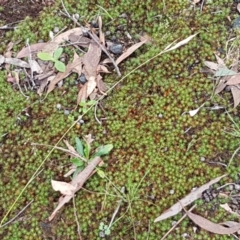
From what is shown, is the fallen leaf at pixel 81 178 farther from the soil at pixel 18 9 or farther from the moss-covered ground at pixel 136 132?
the soil at pixel 18 9

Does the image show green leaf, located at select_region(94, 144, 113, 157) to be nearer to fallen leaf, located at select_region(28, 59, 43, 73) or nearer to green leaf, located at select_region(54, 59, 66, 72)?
green leaf, located at select_region(54, 59, 66, 72)

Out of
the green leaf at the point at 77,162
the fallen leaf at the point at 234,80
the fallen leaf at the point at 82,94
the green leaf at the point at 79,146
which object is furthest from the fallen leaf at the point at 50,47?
the fallen leaf at the point at 234,80

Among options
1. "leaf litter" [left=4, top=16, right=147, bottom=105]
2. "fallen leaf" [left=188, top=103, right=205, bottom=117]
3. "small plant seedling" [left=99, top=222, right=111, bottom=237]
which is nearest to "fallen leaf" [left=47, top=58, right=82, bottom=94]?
"leaf litter" [left=4, top=16, right=147, bottom=105]

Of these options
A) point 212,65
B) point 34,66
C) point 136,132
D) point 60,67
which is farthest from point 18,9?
point 212,65

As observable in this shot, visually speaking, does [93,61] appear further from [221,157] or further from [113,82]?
[221,157]

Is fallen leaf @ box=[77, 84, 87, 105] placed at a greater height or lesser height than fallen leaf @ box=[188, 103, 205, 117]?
greater

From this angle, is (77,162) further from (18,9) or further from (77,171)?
(18,9)

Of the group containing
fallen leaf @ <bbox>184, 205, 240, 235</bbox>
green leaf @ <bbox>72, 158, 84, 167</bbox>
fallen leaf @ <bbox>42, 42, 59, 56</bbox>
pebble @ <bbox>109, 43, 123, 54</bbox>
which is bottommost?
fallen leaf @ <bbox>184, 205, 240, 235</bbox>

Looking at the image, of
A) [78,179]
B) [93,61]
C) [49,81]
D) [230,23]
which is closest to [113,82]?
[93,61]
